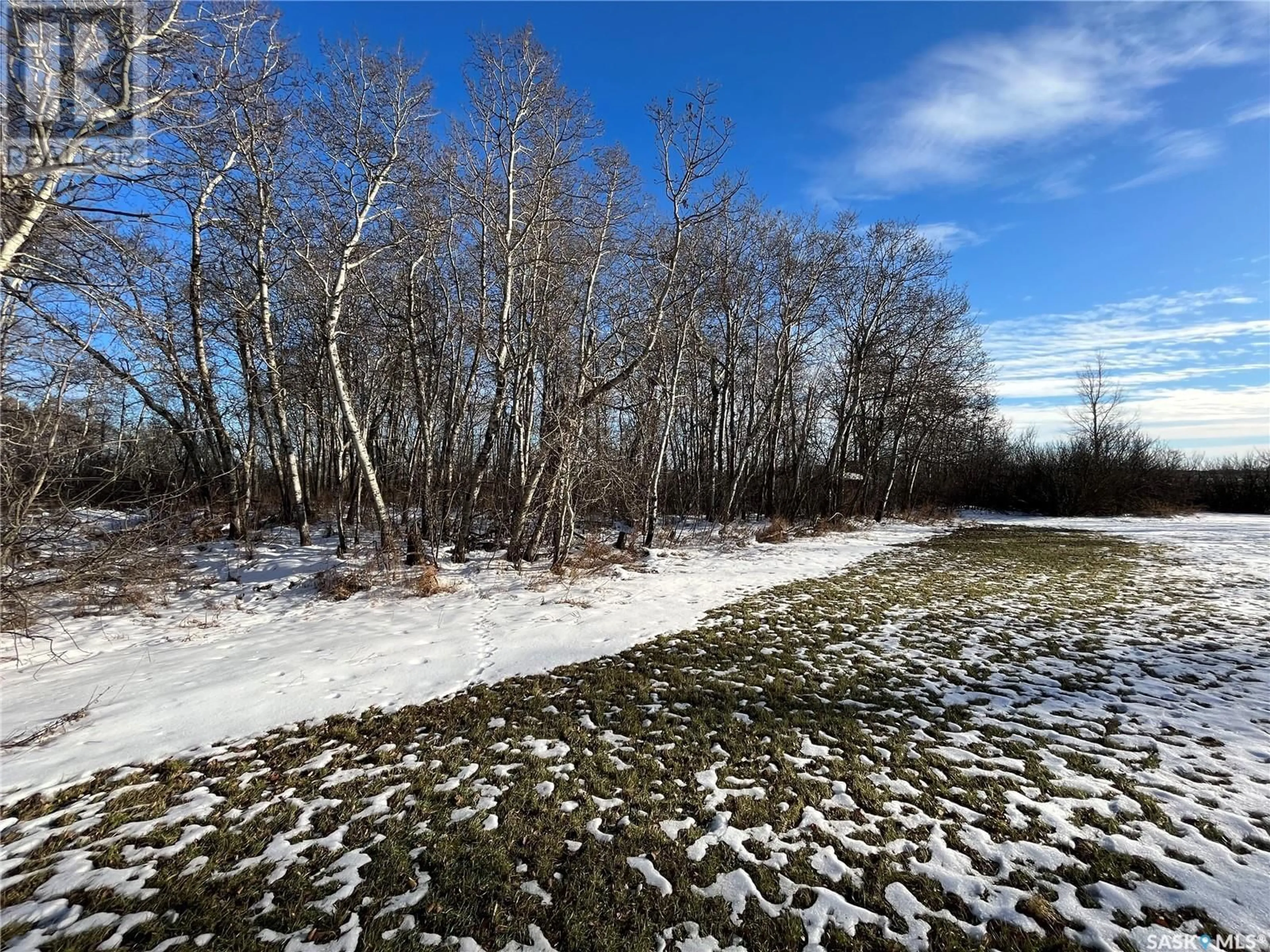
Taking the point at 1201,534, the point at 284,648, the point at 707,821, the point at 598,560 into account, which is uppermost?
the point at 1201,534

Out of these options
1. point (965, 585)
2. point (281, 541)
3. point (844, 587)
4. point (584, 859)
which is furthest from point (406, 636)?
point (965, 585)

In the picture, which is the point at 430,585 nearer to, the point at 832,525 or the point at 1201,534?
the point at 832,525

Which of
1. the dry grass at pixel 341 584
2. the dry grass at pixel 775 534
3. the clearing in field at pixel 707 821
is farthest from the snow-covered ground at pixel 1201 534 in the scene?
the dry grass at pixel 341 584

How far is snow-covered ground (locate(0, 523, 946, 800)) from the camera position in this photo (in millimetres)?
4676

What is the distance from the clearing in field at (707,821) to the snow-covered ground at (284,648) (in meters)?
0.65

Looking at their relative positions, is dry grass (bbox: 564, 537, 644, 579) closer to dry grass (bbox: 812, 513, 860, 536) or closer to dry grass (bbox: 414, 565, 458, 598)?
dry grass (bbox: 414, 565, 458, 598)

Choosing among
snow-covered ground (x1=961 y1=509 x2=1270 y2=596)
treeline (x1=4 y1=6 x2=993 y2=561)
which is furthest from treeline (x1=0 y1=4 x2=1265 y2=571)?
snow-covered ground (x1=961 y1=509 x2=1270 y2=596)

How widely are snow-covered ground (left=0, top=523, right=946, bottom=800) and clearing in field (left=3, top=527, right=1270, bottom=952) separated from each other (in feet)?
2.13

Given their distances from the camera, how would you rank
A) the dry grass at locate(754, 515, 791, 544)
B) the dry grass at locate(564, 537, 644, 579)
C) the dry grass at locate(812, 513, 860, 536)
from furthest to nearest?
1. the dry grass at locate(812, 513, 860, 536)
2. the dry grass at locate(754, 515, 791, 544)
3. the dry grass at locate(564, 537, 644, 579)

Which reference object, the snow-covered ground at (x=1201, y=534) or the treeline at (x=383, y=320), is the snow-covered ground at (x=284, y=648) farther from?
the snow-covered ground at (x=1201, y=534)

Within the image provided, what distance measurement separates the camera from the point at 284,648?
6.84 meters

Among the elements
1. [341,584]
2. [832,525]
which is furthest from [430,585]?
[832,525]

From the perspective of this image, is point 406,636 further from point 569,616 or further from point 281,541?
point 281,541

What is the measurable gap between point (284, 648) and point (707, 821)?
20.6ft
